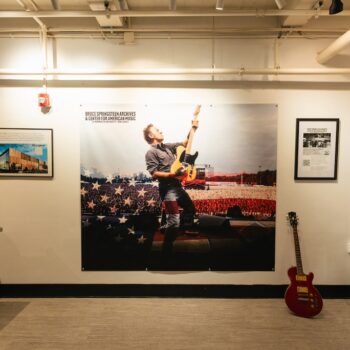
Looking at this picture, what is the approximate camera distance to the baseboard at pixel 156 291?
3451 mm

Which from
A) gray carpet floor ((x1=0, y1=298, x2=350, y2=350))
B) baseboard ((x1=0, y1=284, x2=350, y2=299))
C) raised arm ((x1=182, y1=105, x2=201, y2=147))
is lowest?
gray carpet floor ((x1=0, y1=298, x2=350, y2=350))

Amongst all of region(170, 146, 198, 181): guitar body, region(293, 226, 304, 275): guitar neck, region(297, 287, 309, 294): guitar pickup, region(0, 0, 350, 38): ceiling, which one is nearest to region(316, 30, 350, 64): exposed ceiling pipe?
region(0, 0, 350, 38): ceiling

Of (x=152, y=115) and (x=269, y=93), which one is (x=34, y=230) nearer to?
(x=152, y=115)

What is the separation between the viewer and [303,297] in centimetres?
307

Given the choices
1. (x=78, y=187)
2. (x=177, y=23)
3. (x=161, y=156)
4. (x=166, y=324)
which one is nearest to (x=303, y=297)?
(x=166, y=324)

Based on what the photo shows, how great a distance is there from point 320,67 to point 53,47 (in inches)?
109

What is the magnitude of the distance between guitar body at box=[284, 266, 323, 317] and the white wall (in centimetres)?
33

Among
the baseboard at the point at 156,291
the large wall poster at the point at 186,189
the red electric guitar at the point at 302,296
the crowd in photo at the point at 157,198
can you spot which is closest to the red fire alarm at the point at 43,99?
the large wall poster at the point at 186,189

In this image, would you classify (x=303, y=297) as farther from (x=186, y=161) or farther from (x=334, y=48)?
(x=334, y=48)

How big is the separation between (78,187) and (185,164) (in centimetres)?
114

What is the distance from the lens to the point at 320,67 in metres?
3.36

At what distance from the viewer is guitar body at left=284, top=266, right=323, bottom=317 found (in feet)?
9.95

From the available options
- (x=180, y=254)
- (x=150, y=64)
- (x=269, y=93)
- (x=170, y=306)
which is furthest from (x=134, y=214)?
(x=269, y=93)

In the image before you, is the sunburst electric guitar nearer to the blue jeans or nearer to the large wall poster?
the large wall poster
